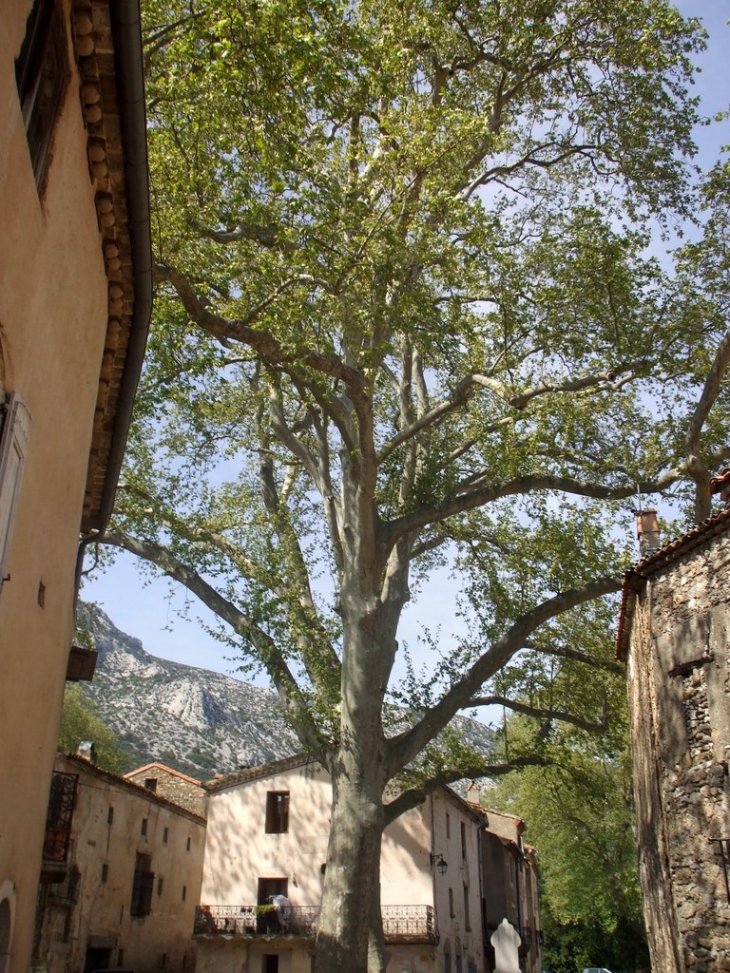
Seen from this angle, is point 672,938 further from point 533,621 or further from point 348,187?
point 348,187

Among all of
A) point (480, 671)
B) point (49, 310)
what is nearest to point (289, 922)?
point (480, 671)

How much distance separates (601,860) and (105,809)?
77.9ft

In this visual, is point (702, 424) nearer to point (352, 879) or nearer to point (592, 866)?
point (352, 879)

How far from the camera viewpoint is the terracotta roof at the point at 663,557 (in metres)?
10.6

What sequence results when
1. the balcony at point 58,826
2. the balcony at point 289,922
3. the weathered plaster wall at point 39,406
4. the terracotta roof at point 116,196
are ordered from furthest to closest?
1. the balcony at point 289,922
2. the balcony at point 58,826
3. the terracotta roof at point 116,196
4. the weathered plaster wall at point 39,406

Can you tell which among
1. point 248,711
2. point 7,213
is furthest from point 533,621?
point 248,711

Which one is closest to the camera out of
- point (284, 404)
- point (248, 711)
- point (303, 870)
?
point (284, 404)

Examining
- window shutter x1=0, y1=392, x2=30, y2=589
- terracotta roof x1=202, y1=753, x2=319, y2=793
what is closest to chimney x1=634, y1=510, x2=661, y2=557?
window shutter x1=0, y1=392, x2=30, y2=589

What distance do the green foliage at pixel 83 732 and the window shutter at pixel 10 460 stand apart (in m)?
36.7

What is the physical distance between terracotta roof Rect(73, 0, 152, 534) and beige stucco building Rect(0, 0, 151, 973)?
1cm

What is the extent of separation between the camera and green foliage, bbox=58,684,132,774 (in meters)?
41.5

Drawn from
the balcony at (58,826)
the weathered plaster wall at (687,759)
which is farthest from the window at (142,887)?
the weathered plaster wall at (687,759)

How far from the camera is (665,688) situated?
11.6 m

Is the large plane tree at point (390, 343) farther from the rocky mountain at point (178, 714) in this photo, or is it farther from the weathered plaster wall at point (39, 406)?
the rocky mountain at point (178, 714)
